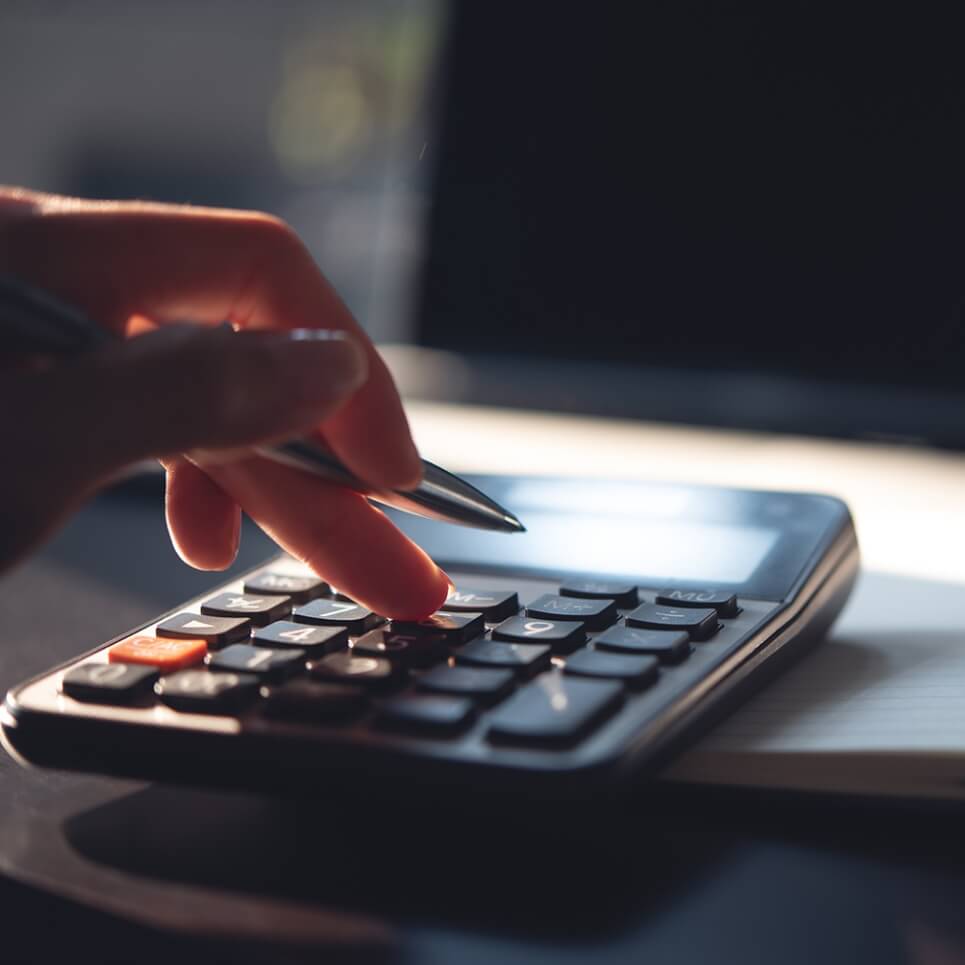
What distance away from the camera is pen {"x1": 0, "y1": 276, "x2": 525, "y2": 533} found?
0.91 ft

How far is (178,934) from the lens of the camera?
234mm

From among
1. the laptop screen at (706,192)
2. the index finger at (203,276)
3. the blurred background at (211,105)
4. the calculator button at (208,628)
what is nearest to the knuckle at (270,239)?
the index finger at (203,276)

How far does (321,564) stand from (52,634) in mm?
118

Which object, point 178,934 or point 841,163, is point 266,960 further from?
point 841,163

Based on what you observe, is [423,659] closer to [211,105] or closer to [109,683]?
[109,683]

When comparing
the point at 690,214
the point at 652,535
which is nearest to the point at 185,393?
the point at 652,535

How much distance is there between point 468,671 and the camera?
306 millimetres

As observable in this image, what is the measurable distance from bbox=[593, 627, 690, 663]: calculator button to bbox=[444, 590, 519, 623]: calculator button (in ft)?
0.12

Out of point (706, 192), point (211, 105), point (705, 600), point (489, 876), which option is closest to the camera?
point (489, 876)

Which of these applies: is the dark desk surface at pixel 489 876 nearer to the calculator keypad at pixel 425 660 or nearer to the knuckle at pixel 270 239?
the calculator keypad at pixel 425 660

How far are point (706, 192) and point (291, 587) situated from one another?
16.0 inches

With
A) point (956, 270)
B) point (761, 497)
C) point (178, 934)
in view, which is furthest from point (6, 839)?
point (956, 270)

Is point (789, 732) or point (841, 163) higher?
point (841, 163)

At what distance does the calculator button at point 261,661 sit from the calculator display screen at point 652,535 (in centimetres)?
12
